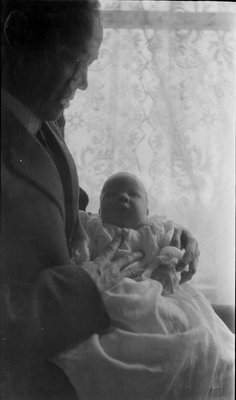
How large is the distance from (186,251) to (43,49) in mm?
541

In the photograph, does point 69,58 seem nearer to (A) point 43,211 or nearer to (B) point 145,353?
(A) point 43,211

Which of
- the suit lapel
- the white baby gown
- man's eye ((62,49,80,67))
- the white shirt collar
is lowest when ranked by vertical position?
the white baby gown

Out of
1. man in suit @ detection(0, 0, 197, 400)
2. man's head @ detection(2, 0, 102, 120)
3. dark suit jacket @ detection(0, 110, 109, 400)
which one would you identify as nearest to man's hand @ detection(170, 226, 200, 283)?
man in suit @ detection(0, 0, 197, 400)

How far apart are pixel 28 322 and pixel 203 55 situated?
29.2 inches

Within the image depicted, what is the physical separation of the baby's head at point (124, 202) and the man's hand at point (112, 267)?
5 cm

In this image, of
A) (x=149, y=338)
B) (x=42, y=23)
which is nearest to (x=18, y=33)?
(x=42, y=23)

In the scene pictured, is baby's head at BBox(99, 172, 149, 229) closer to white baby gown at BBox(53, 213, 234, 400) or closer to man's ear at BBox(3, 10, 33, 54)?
white baby gown at BBox(53, 213, 234, 400)

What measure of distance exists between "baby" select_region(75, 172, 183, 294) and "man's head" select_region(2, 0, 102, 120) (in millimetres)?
224

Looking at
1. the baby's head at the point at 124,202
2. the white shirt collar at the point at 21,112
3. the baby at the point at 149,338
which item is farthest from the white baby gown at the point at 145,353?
the white shirt collar at the point at 21,112

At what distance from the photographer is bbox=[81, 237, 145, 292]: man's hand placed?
4.49 feet

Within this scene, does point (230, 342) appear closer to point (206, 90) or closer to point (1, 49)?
point (206, 90)

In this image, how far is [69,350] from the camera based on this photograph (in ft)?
4.36

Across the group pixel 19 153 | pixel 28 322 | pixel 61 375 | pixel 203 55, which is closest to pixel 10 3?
pixel 19 153

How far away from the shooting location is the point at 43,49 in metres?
1.42
